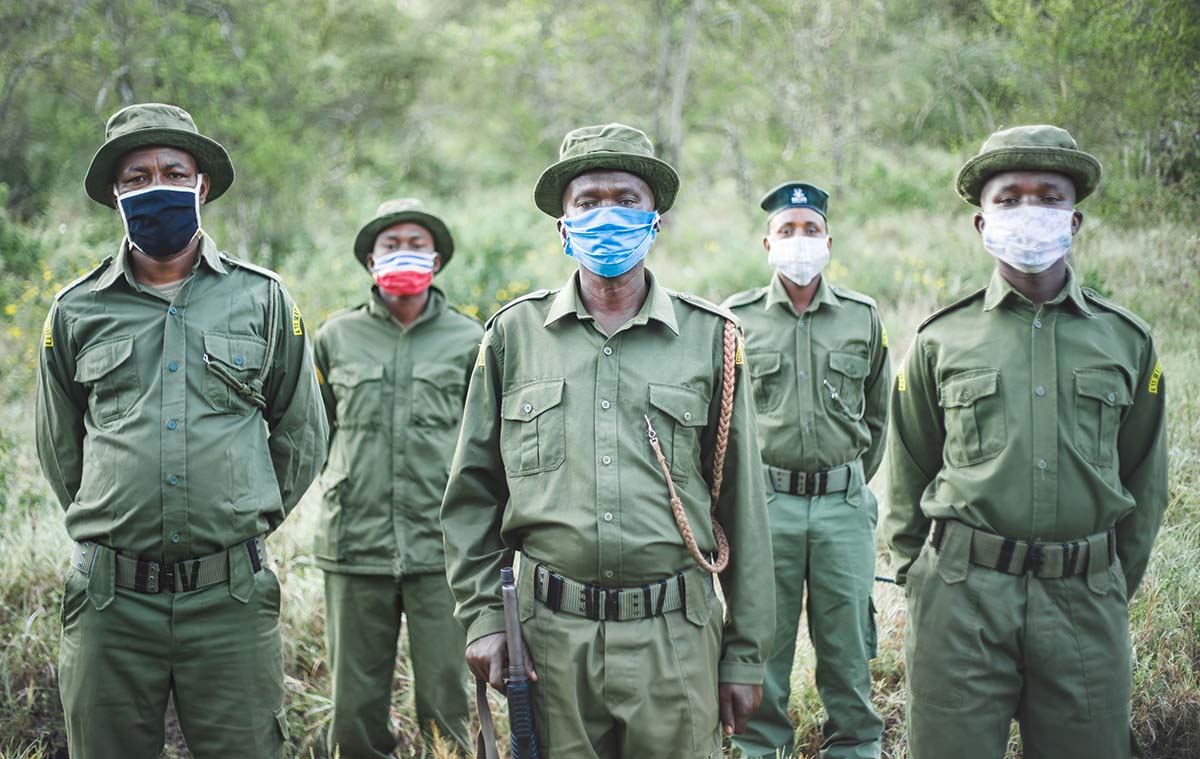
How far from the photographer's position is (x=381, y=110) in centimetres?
1694

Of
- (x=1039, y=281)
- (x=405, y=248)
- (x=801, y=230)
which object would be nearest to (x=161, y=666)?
(x=405, y=248)

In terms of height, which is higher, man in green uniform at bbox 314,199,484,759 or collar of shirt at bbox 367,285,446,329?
collar of shirt at bbox 367,285,446,329

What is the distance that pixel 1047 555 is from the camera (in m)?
2.87

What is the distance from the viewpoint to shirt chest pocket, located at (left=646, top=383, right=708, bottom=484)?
99.6 inches

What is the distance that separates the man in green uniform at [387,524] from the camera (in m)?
4.22

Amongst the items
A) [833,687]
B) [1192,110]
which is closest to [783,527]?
[833,687]

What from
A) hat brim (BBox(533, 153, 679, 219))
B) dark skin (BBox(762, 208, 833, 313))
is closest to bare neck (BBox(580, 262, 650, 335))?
hat brim (BBox(533, 153, 679, 219))

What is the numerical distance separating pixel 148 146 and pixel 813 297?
10.7 feet

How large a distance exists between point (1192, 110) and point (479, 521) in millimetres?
5281

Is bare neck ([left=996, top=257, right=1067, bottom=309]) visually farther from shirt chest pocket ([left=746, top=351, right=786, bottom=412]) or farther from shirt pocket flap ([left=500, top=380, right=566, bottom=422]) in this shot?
shirt pocket flap ([left=500, top=380, right=566, bottom=422])

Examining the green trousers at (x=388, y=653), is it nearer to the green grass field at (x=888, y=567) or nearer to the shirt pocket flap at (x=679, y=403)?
the green grass field at (x=888, y=567)

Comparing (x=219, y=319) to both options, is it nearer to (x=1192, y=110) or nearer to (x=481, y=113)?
(x=1192, y=110)

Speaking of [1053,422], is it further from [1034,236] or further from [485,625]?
[485,625]

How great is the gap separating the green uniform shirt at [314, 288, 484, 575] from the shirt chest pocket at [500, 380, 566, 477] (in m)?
1.81
